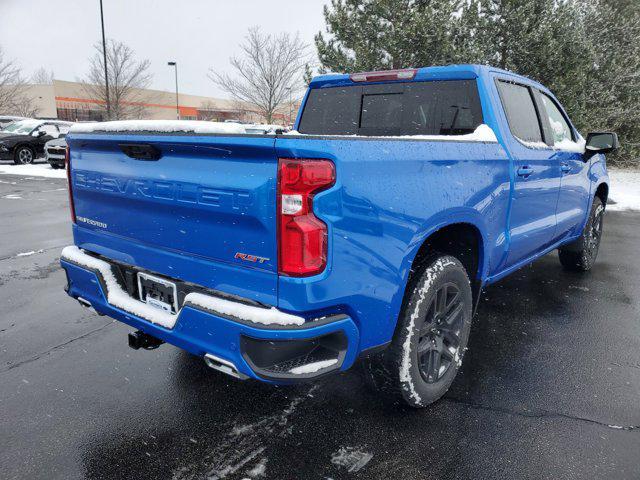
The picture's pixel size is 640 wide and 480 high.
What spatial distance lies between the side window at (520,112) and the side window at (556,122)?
0.38m

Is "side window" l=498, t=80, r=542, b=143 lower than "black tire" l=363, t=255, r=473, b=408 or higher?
higher

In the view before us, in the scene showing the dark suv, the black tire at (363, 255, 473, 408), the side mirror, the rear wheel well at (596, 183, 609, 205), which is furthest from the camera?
the dark suv

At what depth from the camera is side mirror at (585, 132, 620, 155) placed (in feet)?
13.6

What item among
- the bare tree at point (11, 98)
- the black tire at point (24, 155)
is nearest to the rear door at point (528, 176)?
the black tire at point (24, 155)

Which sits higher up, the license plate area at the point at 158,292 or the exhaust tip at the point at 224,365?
the license plate area at the point at 158,292

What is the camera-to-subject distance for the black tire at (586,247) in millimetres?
5266

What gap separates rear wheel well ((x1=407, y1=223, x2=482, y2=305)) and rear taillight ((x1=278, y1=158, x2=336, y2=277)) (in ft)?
2.56

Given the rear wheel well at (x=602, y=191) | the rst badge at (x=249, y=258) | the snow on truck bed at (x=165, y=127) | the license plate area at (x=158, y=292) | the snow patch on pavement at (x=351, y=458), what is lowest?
the snow patch on pavement at (x=351, y=458)

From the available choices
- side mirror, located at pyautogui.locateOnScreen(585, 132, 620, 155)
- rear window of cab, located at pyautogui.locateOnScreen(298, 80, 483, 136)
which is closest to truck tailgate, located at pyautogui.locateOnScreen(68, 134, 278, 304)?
rear window of cab, located at pyautogui.locateOnScreen(298, 80, 483, 136)

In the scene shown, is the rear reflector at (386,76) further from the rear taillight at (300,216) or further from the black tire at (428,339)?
the rear taillight at (300,216)

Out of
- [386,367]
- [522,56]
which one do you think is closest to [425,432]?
[386,367]

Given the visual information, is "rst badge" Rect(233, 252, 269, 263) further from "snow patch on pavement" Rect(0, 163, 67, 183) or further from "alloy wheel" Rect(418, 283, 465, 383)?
"snow patch on pavement" Rect(0, 163, 67, 183)

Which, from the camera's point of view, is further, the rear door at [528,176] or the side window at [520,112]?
the side window at [520,112]

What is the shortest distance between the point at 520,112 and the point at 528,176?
0.57m
